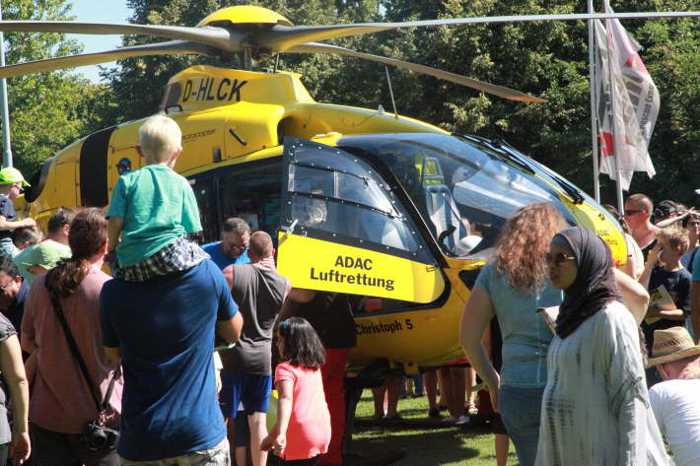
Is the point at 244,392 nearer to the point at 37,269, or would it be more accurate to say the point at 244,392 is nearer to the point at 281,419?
A: the point at 281,419

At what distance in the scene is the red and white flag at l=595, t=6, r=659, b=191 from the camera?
14586 mm

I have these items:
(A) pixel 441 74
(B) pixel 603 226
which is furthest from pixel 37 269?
(A) pixel 441 74

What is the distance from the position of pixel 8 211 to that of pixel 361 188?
9.94ft

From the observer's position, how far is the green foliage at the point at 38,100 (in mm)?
45062

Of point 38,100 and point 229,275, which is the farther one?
point 38,100

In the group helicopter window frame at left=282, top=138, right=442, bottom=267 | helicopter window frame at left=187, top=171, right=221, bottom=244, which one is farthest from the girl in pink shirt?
helicopter window frame at left=187, top=171, right=221, bottom=244

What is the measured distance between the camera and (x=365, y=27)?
28.3ft

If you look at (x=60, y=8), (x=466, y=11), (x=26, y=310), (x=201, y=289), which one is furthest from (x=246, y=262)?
(x=60, y=8)

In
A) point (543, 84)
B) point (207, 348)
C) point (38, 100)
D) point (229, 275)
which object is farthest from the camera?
point (38, 100)

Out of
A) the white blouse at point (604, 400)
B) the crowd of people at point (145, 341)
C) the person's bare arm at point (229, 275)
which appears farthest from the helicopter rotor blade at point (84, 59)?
the white blouse at point (604, 400)

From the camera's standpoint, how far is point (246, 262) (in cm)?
758

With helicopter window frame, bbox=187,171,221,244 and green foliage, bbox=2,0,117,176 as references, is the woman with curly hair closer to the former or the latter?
helicopter window frame, bbox=187,171,221,244

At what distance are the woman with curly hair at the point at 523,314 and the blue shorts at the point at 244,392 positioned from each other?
2753mm

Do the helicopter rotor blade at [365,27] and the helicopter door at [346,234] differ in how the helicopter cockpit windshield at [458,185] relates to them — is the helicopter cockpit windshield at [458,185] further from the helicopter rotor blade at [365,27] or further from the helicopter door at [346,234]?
the helicopter rotor blade at [365,27]
